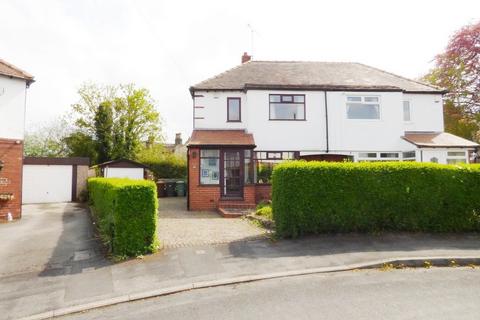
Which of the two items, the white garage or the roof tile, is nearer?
the roof tile

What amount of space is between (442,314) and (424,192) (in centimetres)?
488

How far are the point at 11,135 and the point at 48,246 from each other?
7.43 metres

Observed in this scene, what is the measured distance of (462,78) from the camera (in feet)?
78.1

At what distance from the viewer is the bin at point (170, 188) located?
25203mm

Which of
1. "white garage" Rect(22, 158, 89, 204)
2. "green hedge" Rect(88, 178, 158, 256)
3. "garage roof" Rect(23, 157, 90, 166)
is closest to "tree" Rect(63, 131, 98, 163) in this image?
"garage roof" Rect(23, 157, 90, 166)

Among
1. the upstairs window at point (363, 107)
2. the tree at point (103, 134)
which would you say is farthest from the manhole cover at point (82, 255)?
the tree at point (103, 134)

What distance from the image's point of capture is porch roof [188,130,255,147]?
1471cm

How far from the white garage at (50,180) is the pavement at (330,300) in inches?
752

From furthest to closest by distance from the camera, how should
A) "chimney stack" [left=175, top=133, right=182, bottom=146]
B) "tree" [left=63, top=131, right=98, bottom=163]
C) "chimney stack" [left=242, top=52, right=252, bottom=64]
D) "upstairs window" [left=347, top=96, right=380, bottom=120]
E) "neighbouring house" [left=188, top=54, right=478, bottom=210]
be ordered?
"chimney stack" [left=175, top=133, right=182, bottom=146] < "tree" [left=63, top=131, right=98, bottom=163] < "chimney stack" [left=242, top=52, right=252, bottom=64] < "upstairs window" [left=347, top=96, right=380, bottom=120] < "neighbouring house" [left=188, top=54, right=478, bottom=210]

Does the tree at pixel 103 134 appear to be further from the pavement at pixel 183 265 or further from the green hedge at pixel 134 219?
the green hedge at pixel 134 219

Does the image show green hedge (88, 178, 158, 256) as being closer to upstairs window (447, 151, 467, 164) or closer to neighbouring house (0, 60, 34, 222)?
neighbouring house (0, 60, 34, 222)

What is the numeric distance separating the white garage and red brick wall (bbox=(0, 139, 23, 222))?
755cm

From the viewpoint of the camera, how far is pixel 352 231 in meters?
8.62

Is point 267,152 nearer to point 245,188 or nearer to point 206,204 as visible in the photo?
point 245,188
